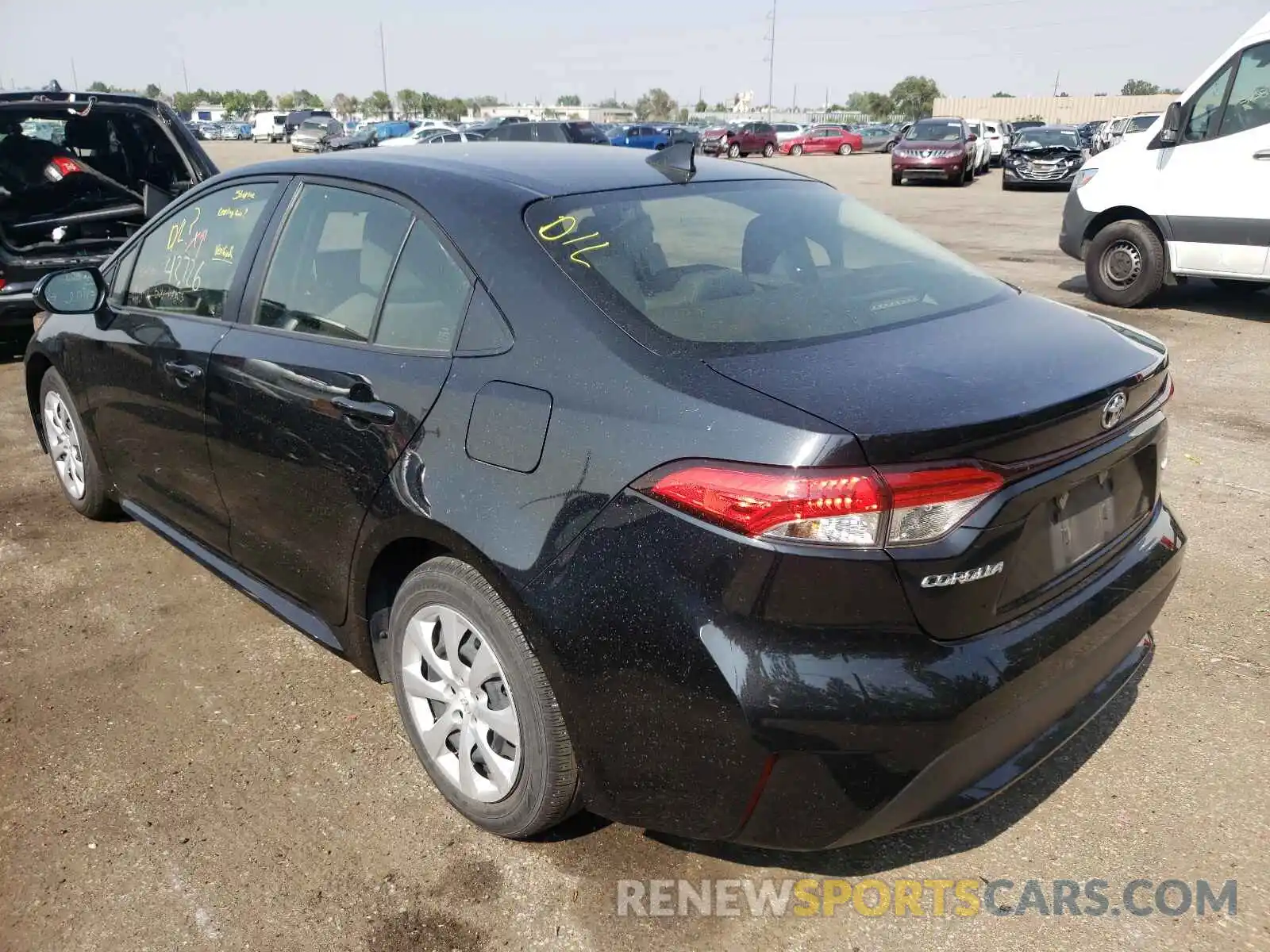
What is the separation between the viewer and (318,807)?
8.73 ft

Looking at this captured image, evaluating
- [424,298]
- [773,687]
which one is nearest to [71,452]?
[424,298]

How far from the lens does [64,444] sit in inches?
177

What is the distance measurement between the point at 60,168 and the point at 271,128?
56.5 metres

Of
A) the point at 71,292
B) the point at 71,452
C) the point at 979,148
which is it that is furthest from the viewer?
the point at 979,148

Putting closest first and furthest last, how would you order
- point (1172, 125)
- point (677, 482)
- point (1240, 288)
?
point (677, 482), point (1172, 125), point (1240, 288)

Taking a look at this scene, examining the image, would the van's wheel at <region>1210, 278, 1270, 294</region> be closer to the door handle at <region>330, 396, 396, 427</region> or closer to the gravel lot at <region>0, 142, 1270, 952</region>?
the gravel lot at <region>0, 142, 1270, 952</region>

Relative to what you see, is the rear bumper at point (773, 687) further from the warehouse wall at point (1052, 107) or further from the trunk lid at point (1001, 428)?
the warehouse wall at point (1052, 107)

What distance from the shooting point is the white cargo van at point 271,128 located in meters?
58.2

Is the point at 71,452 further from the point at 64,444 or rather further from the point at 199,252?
the point at 199,252

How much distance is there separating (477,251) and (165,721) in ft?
5.92

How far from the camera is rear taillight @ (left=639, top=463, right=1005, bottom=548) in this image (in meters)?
1.85

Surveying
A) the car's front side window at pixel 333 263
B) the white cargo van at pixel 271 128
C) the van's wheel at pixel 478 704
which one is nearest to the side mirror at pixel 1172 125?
the car's front side window at pixel 333 263

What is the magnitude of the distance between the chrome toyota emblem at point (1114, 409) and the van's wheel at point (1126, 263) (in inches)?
300

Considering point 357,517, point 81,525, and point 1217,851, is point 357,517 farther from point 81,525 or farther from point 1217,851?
point 81,525
